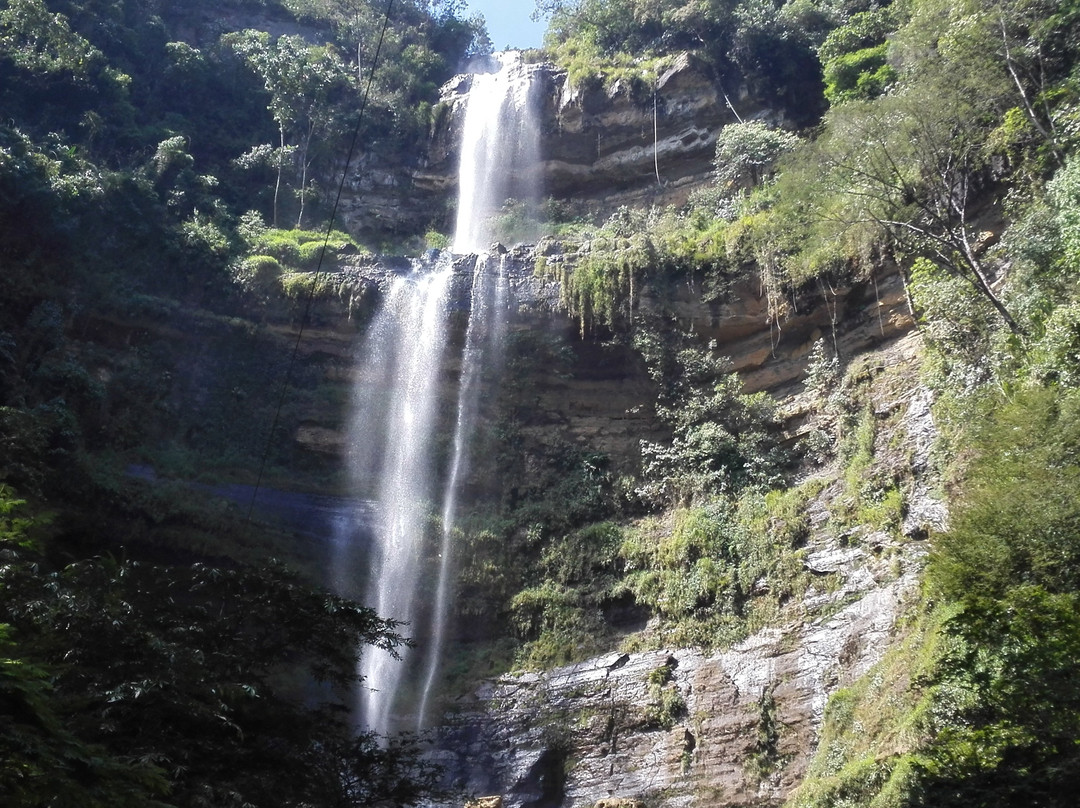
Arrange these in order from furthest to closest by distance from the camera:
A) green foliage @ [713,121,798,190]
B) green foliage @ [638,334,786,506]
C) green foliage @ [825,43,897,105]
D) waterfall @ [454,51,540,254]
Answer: waterfall @ [454,51,540,254] < green foliage @ [713,121,798,190] < green foliage @ [825,43,897,105] < green foliage @ [638,334,786,506]

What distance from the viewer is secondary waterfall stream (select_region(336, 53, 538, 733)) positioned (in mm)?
16219

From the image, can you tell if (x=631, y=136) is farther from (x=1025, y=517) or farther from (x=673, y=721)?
(x=1025, y=517)

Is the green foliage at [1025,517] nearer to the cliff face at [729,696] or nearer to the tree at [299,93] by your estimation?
the cliff face at [729,696]

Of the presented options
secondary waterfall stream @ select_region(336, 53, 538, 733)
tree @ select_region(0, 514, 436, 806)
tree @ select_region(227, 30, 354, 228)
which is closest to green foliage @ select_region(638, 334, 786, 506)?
secondary waterfall stream @ select_region(336, 53, 538, 733)

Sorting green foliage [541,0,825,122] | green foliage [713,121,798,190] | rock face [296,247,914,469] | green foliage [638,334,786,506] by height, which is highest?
green foliage [541,0,825,122]

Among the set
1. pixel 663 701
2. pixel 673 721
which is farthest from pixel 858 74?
pixel 673 721

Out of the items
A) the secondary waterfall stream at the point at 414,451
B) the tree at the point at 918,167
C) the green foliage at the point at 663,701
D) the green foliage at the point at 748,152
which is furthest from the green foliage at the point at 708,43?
the green foliage at the point at 663,701

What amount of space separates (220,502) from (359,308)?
5.28 meters

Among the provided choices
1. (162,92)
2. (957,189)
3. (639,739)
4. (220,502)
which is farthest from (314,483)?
(162,92)

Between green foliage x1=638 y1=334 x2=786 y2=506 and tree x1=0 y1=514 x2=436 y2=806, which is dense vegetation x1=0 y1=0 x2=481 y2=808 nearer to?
tree x1=0 y1=514 x2=436 y2=806

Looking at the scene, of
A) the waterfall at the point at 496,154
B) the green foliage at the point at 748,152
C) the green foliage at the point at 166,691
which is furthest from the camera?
the waterfall at the point at 496,154

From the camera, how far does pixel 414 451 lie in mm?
19156

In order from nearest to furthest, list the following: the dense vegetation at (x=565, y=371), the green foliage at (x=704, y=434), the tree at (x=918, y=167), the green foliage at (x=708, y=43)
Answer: the dense vegetation at (x=565, y=371), the tree at (x=918, y=167), the green foliage at (x=704, y=434), the green foliage at (x=708, y=43)

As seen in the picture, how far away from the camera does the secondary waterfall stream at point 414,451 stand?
16.2 m
